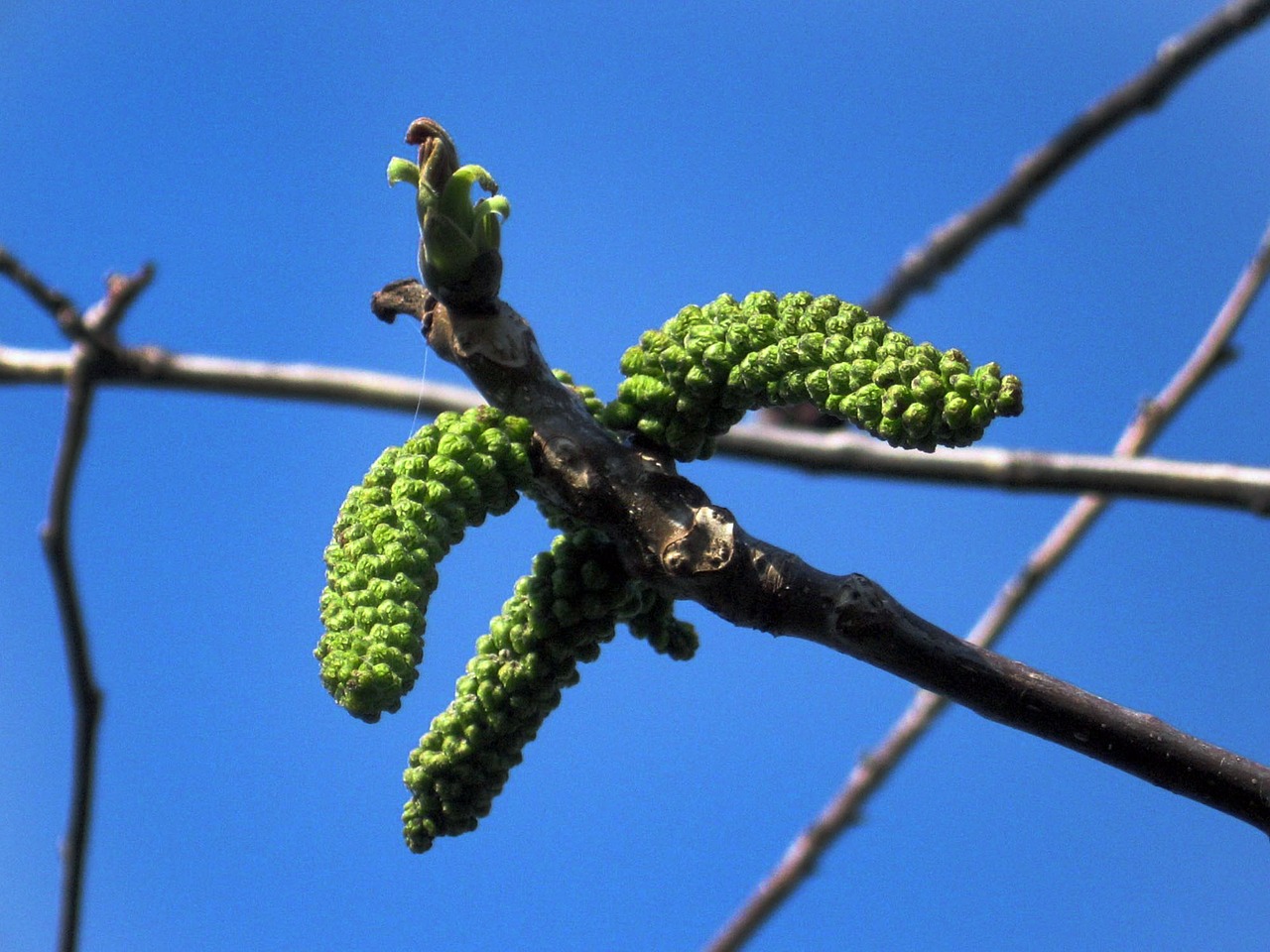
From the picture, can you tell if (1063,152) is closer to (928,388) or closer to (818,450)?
(818,450)

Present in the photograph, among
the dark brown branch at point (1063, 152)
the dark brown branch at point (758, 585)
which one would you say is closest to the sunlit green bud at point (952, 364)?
the dark brown branch at point (758, 585)

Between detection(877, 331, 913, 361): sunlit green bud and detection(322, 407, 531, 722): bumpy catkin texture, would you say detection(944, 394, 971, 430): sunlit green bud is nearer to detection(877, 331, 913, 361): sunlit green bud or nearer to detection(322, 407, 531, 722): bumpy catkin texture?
detection(877, 331, 913, 361): sunlit green bud

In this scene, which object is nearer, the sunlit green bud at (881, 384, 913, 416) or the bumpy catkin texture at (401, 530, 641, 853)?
the sunlit green bud at (881, 384, 913, 416)

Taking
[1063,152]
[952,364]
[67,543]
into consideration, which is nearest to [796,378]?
[952,364]

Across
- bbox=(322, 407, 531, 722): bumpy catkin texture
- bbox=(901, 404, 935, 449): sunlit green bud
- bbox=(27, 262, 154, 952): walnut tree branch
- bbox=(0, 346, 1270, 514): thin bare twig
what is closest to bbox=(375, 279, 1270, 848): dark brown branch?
bbox=(322, 407, 531, 722): bumpy catkin texture

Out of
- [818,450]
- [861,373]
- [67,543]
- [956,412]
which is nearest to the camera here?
[956,412]

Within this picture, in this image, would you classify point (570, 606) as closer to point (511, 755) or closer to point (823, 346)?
point (511, 755)

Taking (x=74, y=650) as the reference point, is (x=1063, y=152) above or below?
above
